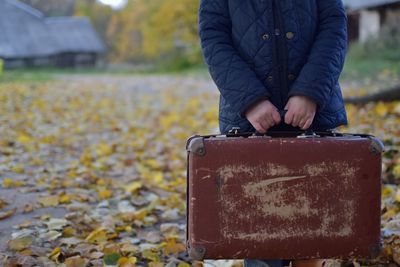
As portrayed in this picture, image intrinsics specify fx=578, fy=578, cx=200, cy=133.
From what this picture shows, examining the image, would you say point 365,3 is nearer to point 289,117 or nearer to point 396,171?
point 396,171

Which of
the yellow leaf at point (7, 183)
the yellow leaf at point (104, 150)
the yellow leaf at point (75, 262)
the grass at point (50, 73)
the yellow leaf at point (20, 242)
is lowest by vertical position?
the yellow leaf at point (75, 262)

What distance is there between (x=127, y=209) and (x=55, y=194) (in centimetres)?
58

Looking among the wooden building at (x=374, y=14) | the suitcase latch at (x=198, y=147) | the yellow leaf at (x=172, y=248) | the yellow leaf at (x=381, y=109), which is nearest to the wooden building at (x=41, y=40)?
the wooden building at (x=374, y=14)

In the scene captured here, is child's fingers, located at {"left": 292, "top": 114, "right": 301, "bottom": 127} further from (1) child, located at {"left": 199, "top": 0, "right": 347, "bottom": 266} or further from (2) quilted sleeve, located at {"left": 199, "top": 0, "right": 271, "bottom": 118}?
(2) quilted sleeve, located at {"left": 199, "top": 0, "right": 271, "bottom": 118}

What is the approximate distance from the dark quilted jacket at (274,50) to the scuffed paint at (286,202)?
10.4 inches

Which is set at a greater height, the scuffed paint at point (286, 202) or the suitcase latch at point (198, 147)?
the suitcase latch at point (198, 147)

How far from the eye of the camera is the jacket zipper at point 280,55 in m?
1.99

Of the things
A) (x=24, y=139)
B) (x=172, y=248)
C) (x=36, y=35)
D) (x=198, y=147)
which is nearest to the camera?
(x=198, y=147)

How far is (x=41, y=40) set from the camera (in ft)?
137

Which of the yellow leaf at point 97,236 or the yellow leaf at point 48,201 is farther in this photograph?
the yellow leaf at point 48,201

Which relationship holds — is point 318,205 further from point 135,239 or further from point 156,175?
point 156,175

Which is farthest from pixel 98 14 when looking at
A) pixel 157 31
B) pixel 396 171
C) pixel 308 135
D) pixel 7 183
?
pixel 308 135

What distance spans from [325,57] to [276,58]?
0.17 meters

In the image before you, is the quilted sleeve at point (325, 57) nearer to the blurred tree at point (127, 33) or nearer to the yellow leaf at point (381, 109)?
the yellow leaf at point (381, 109)
